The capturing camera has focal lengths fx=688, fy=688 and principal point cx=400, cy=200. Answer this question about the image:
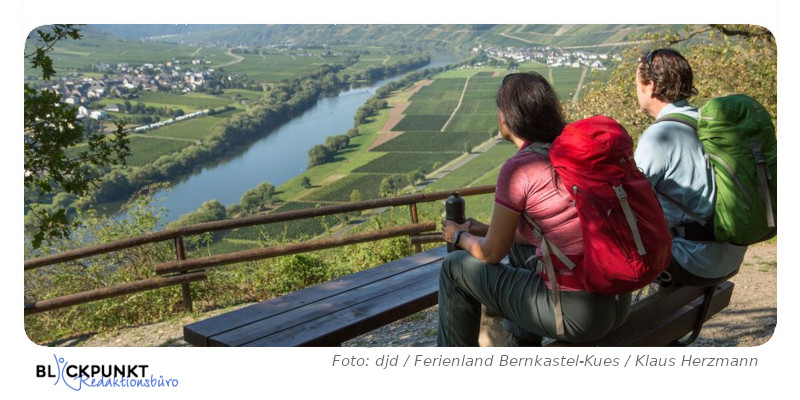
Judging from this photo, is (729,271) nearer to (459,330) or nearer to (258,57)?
(459,330)

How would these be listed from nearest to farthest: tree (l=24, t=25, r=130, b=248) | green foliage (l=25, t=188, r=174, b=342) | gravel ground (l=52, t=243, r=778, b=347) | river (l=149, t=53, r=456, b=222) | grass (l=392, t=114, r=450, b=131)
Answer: tree (l=24, t=25, r=130, b=248)
gravel ground (l=52, t=243, r=778, b=347)
green foliage (l=25, t=188, r=174, b=342)
river (l=149, t=53, r=456, b=222)
grass (l=392, t=114, r=450, b=131)

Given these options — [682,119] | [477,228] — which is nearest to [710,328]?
[682,119]

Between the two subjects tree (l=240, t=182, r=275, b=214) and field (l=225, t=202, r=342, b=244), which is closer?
field (l=225, t=202, r=342, b=244)

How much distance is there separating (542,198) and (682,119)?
0.88 metres

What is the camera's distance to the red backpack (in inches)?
82.4

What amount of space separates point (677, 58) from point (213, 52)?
5.75 m

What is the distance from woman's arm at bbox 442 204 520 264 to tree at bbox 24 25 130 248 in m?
2.32

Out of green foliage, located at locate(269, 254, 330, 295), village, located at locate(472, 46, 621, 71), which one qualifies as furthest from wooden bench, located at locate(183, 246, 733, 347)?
village, located at locate(472, 46, 621, 71)

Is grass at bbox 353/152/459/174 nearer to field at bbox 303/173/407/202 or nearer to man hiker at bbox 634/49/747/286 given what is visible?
field at bbox 303/173/407/202

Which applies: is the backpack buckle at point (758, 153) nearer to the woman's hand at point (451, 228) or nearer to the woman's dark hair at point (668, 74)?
the woman's dark hair at point (668, 74)

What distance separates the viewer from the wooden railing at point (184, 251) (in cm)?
466

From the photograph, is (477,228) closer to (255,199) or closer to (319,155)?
(255,199)

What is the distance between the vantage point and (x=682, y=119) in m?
2.69

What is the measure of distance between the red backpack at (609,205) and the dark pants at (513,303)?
0.10 metres
